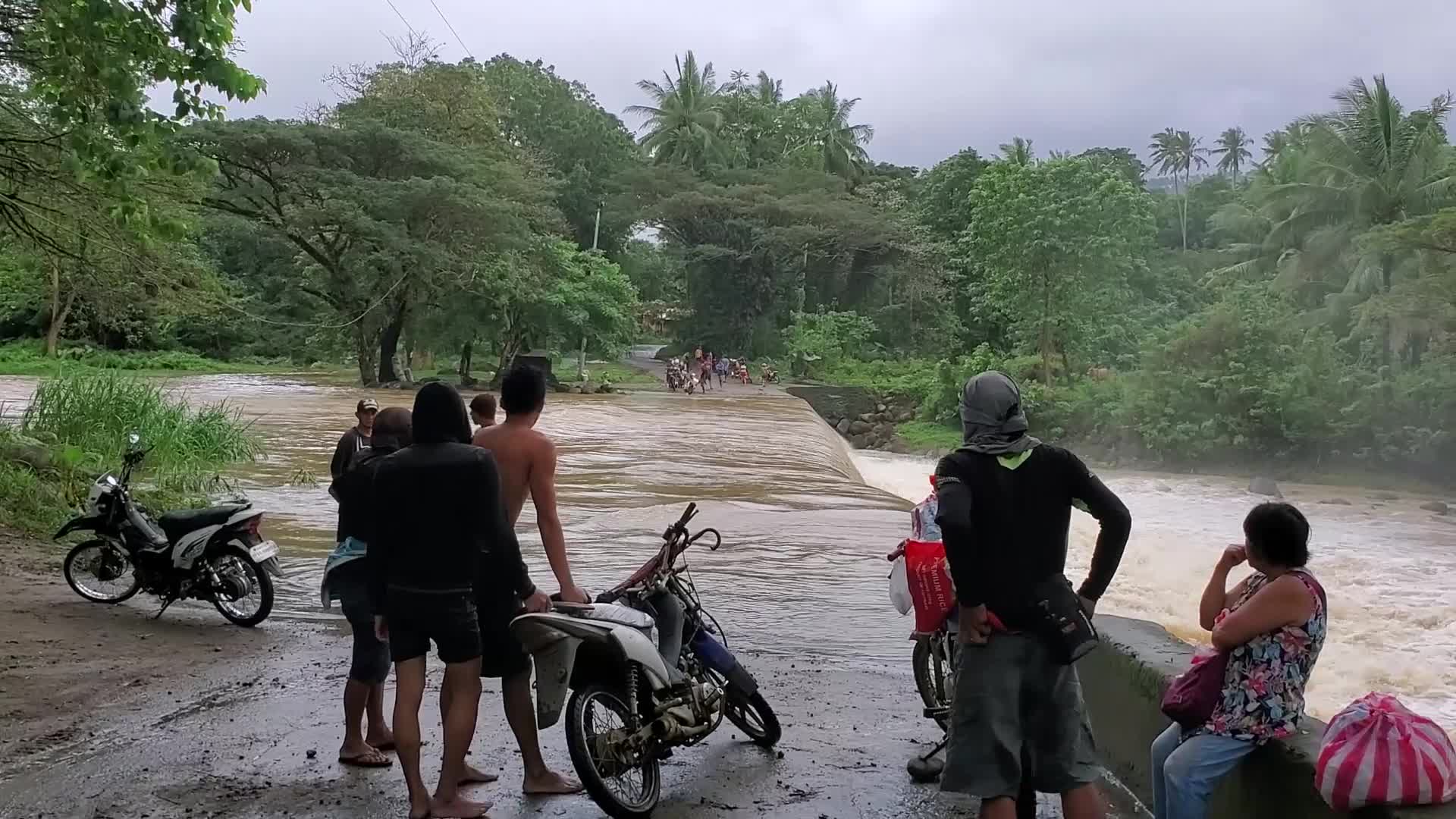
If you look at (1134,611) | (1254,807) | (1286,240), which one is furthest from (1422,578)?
(1286,240)

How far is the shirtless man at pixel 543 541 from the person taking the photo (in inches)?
159

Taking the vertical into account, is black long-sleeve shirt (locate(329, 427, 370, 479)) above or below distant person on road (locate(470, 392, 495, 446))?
below

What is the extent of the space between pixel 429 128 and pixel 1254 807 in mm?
32920

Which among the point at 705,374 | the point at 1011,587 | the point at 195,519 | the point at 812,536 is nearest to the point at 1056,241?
the point at 705,374

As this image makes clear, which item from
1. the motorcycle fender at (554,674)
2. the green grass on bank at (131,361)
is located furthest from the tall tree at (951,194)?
the motorcycle fender at (554,674)

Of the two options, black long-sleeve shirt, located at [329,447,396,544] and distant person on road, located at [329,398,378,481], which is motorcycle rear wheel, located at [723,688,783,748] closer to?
black long-sleeve shirt, located at [329,447,396,544]

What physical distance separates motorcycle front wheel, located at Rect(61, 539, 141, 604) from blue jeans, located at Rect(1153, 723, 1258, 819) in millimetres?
6096

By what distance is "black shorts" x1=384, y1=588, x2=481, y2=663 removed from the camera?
370 cm


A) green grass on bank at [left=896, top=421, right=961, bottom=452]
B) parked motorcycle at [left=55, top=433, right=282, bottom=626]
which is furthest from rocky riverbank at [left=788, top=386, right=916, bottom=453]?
parked motorcycle at [left=55, top=433, right=282, bottom=626]

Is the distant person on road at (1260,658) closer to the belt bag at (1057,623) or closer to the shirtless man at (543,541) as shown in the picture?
the belt bag at (1057,623)

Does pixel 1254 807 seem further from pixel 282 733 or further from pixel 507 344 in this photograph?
pixel 507 344

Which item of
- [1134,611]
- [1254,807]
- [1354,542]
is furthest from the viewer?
[1354,542]

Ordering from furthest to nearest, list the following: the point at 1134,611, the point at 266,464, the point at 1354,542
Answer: the point at 1354,542 < the point at 266,464 < the point at 1134,611

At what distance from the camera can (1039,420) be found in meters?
32.9
